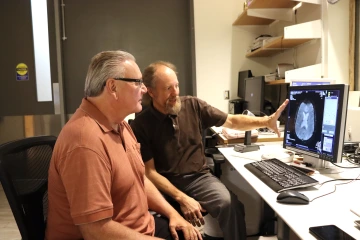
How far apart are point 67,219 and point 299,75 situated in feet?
7.44

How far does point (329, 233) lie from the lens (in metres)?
0.86

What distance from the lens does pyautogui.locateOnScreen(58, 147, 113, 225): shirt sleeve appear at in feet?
3.12

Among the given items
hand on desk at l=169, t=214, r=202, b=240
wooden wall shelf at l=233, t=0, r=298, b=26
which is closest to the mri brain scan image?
hand on desk at l=169, t=214, r=202, b=240

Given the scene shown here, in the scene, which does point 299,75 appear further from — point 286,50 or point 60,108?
point 60,108

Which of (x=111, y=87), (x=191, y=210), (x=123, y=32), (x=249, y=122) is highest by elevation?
(x=123, y=32)

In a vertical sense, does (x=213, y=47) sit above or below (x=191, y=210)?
above

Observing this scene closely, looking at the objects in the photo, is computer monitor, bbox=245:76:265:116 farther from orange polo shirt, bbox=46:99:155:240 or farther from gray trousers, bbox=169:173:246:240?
orange polo shirt, bbox=46:99:155:240

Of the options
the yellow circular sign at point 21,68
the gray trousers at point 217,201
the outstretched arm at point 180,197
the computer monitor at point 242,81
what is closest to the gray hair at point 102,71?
the outstretched arm at point 180,197

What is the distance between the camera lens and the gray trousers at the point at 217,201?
168cm

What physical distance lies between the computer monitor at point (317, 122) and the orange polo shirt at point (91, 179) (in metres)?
0.90

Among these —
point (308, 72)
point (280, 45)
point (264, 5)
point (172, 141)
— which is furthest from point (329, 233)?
point (264, 5)

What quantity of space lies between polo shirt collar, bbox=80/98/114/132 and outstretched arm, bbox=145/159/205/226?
742 mm

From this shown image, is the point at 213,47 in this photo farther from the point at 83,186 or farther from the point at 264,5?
the point at 83,186

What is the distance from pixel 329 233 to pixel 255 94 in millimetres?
2342
